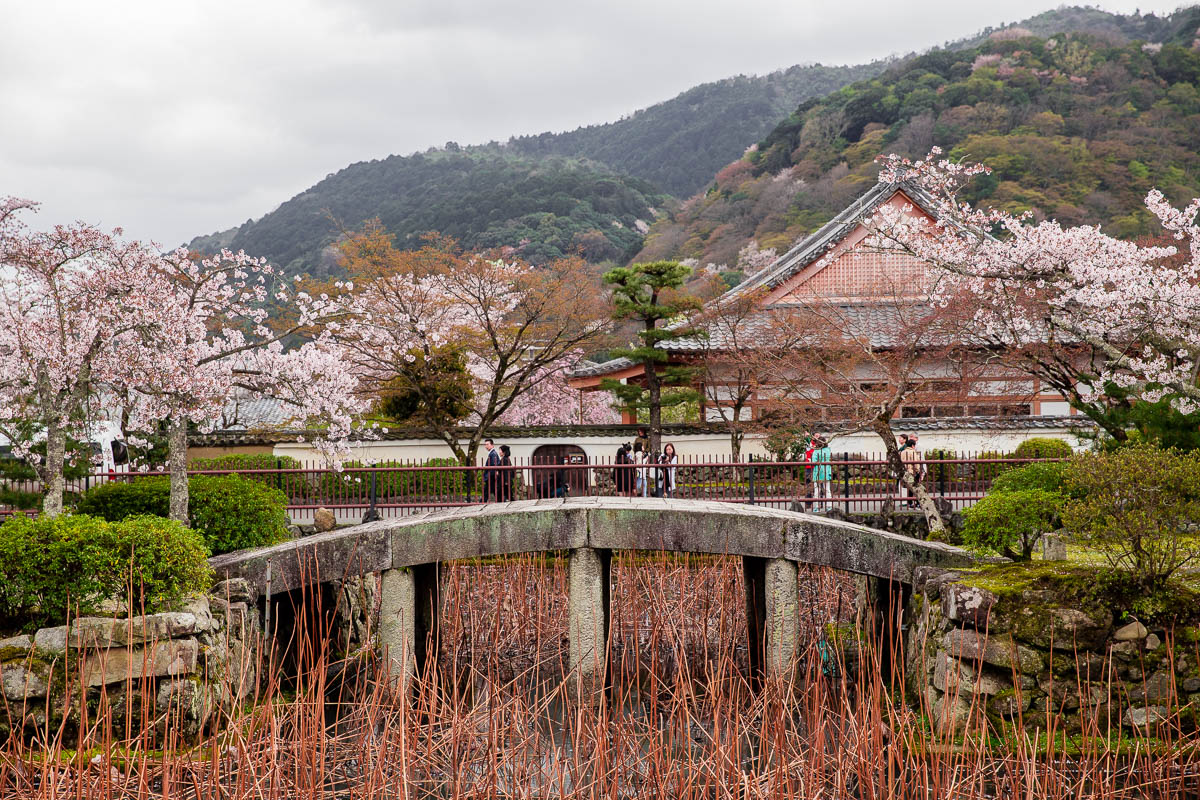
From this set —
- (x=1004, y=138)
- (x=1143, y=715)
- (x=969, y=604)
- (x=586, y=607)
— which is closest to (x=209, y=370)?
(x=586, y=607)

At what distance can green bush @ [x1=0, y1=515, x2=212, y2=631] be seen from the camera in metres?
6.83

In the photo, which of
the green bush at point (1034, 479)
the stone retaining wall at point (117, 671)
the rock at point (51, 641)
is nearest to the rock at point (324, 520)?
the stone retaining wall at point (117, 671)

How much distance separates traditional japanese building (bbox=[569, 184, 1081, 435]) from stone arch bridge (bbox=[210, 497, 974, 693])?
7.08 m

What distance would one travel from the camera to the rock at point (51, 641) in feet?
22.0

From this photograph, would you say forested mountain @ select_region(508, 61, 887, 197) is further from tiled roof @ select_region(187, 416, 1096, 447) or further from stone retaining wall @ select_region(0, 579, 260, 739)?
stone retaining wall @ select_region(0, 579, 260, 739)

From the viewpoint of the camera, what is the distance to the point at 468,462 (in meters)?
17.8

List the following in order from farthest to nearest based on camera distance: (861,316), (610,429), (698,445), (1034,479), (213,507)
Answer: (861,316) < (610,429) < (698,445) < (1034,479) < (213,507)

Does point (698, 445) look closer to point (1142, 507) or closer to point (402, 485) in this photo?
point (402, 485)

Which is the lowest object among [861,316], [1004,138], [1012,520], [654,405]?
[1012,520]

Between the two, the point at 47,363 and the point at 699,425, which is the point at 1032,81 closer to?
the point at 699,425

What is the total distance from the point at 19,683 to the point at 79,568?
86 centimetres

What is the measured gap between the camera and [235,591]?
27.0 ft

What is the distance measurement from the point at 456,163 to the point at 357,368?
1873 inches

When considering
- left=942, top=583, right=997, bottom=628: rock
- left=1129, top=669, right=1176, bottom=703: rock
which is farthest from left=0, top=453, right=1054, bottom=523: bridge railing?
left=1129, top=669, right=1176, bottom=703: rock
